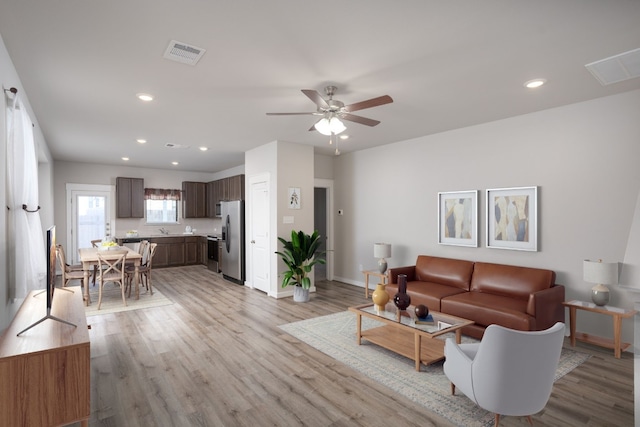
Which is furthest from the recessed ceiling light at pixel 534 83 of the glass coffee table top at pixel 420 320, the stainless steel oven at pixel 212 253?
the stainless steel oven at pixel 212 253

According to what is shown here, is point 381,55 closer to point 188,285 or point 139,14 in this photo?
point 139,14

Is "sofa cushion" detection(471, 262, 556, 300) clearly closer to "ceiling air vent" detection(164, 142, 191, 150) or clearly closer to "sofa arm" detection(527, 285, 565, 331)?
"sofa arm" detection(527, 285, 565, 331)

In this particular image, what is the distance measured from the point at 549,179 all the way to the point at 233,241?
18.5ft

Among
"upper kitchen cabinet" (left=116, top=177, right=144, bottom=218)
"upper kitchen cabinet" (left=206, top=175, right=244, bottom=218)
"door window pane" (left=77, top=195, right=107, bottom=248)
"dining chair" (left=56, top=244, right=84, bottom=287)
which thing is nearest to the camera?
"dining chair" (left=56, top=244, right=84, bottom=287)

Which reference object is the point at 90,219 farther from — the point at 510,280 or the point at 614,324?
the point at 614,324

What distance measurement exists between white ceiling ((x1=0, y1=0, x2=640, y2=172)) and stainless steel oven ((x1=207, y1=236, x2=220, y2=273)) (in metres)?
4.39

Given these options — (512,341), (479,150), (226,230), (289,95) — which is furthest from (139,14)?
(226,230)

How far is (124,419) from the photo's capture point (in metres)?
2.41

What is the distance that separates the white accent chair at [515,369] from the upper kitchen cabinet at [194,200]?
8.90 meters

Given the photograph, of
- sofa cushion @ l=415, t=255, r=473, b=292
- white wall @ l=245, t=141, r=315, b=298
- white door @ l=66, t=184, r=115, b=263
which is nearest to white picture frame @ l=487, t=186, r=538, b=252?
sofa cushion @ l=415, t=255, r=473, b=292

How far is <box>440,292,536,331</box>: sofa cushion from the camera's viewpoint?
11.2ft

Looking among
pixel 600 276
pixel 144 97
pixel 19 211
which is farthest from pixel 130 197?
pixel 600 276

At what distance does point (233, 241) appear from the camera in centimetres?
715

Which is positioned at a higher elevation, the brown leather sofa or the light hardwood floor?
the brown leather sofa
